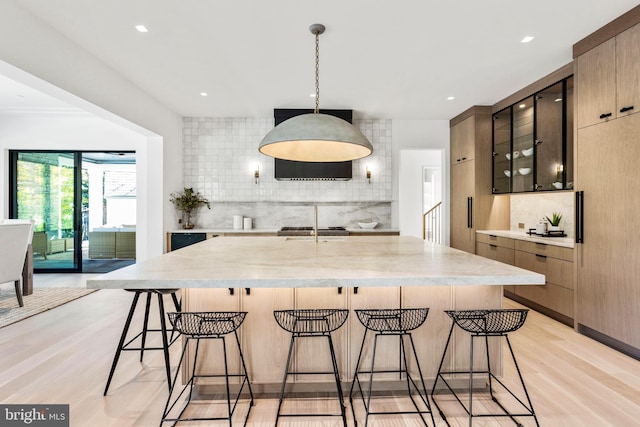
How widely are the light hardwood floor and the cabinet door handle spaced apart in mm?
915

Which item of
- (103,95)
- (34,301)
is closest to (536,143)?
(103,95)

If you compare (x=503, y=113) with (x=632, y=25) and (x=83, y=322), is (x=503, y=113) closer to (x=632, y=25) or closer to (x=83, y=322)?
(x=632, y=25)

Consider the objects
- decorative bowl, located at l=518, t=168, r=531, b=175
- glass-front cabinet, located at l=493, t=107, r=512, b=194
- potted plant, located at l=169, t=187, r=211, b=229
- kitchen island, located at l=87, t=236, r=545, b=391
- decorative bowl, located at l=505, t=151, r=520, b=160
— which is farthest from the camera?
potted plant, located at l=169, t=187, r=211, b=229

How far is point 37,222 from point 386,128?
611 centimetres

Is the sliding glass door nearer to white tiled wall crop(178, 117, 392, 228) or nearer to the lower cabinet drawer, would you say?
white tiled wall crop(178, 117, 392, 228)

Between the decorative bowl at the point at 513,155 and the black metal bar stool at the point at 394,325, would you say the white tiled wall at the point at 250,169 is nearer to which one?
the decorative bowl at the point at 513,155

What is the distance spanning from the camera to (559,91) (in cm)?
349

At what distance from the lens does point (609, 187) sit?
2.70 m

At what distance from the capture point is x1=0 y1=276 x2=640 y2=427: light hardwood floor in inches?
72.7

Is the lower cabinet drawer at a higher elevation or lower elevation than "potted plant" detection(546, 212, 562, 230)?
lower

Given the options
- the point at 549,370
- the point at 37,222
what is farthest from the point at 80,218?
the point at 549,370

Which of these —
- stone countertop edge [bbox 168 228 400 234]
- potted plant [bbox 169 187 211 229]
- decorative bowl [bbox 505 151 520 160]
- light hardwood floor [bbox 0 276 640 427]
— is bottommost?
light hardwood floor [bbox 0 276 640 427]

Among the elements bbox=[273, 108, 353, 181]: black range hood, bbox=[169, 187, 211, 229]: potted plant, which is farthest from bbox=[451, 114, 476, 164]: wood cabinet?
bbox=[169, 187, 211, 229]: potted plant

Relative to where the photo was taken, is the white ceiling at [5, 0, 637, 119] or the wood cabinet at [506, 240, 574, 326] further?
the wood cabinet at [506, 240, 574, 326]
